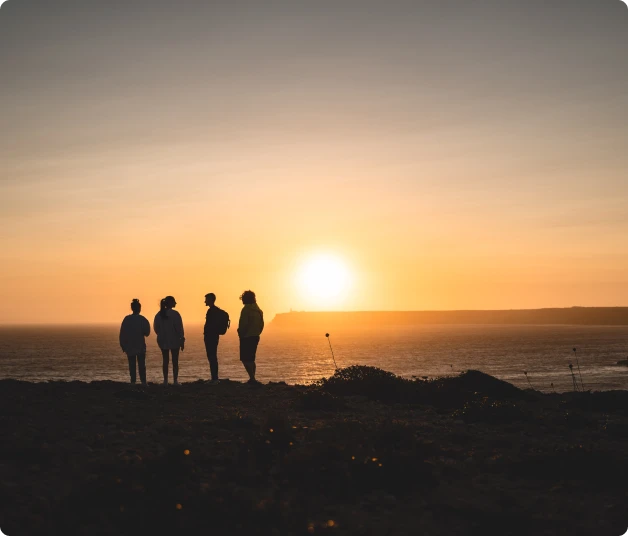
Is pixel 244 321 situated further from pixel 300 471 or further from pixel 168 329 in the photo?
pixel 300 471

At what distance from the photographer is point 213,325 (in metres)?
17.5

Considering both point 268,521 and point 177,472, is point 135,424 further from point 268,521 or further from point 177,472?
point 268,521

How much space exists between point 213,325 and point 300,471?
10453mm

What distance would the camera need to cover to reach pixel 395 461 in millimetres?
7848

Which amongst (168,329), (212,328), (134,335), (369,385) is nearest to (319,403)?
(369,385)

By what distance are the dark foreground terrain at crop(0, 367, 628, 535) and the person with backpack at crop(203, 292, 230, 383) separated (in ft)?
15.1

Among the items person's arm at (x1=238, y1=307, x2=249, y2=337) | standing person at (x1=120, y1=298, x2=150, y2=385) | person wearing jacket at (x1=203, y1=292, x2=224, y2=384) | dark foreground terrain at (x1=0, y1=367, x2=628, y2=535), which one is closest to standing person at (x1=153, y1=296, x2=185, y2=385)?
standing person at (x1=120, y1=298, x2=150, y2=385)

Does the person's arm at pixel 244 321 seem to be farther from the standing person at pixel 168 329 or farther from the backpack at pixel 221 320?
the standing person at pixel 168 329

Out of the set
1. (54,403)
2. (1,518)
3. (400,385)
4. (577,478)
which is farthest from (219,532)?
(400,385)

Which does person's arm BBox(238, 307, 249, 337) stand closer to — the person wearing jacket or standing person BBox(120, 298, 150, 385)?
the person wearing jacket

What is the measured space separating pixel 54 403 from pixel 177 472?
634 cm

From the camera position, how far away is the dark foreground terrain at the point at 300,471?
604 centimetres

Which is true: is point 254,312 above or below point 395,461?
above

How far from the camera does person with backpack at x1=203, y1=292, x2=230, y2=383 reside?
1753 cm
